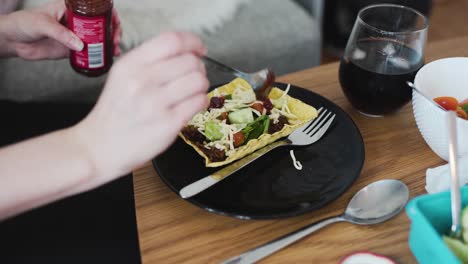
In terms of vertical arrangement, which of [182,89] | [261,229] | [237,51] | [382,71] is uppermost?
[182,89]

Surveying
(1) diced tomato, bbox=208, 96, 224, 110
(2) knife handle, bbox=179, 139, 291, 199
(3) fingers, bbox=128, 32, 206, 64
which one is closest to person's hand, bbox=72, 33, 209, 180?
(3) fingers, bbox=128, 32, 206, 64

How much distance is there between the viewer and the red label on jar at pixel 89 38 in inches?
35.8

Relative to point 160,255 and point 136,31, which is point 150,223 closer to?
point 160,255

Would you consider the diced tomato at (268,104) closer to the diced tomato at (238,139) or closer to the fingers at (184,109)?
the diced tomato at (238,139)

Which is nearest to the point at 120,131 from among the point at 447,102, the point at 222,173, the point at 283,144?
the point at 222,173

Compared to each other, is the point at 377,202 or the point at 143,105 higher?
the point at 143,105

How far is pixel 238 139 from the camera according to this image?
30.9 inches

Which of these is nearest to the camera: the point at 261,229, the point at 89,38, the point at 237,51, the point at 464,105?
the point at 261,229

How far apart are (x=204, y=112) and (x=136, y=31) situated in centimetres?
72

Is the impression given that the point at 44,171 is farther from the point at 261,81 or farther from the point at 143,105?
the point at 261,81

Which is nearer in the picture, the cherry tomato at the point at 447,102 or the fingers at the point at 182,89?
the fingers at the point at 182,89

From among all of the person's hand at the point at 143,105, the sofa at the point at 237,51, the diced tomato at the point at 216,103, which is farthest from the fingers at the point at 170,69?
the sofa at the point at 237,51

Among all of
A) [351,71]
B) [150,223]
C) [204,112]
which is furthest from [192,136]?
[351,71]

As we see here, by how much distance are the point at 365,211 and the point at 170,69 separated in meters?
0.33
